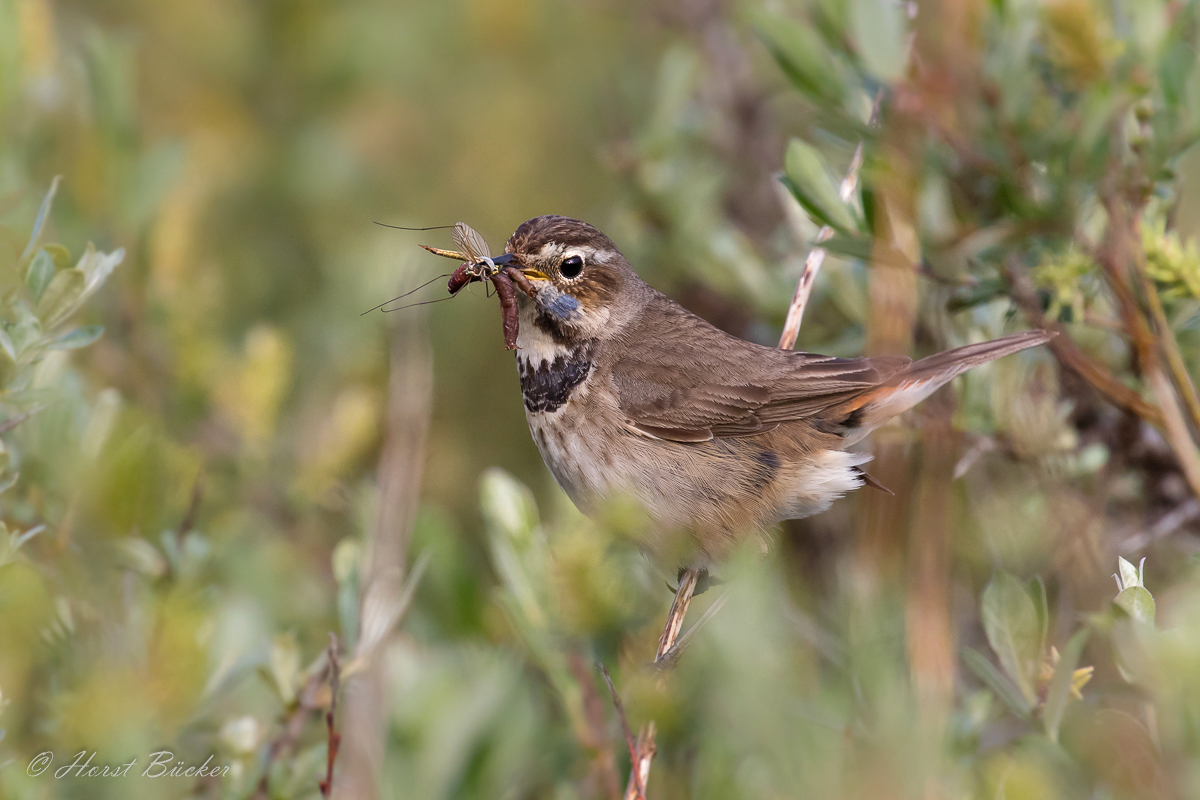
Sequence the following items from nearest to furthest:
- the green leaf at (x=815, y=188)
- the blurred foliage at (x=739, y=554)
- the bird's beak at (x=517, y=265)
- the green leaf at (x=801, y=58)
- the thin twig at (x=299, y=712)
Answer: the blurred foliage at (x=739, y=554)
the thin twig at (x=299, y=712)
the green leaf at (x=815, y=188)
the green leaf at (x=801, y=58)
the bird's beak at (x=517, y=265)

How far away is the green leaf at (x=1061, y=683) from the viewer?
1.81 m

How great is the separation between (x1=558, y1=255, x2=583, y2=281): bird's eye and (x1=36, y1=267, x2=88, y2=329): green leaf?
1.75 meters

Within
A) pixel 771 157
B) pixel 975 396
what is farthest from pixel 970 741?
pixel 771 157

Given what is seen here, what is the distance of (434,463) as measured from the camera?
16.5 ft

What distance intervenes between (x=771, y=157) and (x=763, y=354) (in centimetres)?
188

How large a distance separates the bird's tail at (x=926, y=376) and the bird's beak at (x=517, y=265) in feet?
3.77

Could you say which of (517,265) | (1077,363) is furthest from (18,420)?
(1077,363)

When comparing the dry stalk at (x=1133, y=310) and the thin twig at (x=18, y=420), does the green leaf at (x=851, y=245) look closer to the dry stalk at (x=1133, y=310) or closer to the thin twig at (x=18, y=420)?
the dry stalk at (x=1133, y=310)

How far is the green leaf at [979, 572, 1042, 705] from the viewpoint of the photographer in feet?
6.73

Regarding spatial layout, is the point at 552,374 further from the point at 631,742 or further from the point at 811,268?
the point at 631,742

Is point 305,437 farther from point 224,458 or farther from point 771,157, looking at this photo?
point 771,157

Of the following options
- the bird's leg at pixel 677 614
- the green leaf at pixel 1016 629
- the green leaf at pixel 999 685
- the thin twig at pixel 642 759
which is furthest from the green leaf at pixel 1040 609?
the bird's leg at pixel 677 614

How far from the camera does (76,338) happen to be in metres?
2.37

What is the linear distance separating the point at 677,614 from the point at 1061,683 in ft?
3.70
